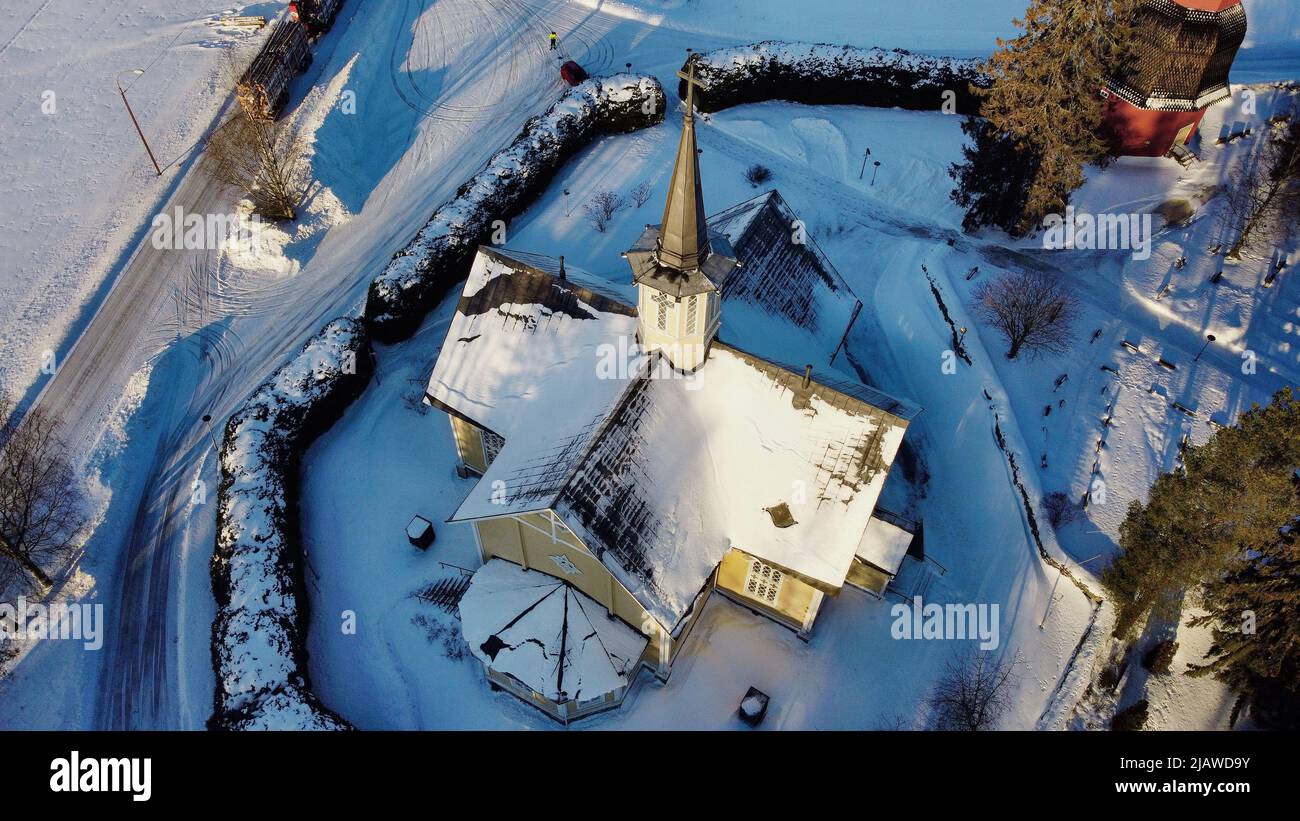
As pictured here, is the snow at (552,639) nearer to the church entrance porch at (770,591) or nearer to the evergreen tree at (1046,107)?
the church entrance porch at (770,591)

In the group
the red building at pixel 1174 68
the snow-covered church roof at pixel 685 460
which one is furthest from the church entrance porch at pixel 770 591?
the red building at pixel 1174 68

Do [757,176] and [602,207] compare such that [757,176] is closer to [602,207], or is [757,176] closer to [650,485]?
[602,207]

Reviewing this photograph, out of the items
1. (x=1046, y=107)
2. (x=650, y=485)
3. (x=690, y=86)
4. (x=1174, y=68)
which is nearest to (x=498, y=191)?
(x=650, y=485)

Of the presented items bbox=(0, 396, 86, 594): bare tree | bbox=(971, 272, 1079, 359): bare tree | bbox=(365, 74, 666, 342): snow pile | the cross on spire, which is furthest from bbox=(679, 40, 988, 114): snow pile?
bbox=(0, 396, 86, 594): bare tree

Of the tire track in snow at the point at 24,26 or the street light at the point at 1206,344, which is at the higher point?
the street light at the point at 1206,344

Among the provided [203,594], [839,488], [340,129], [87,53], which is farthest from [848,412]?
[87,53]
